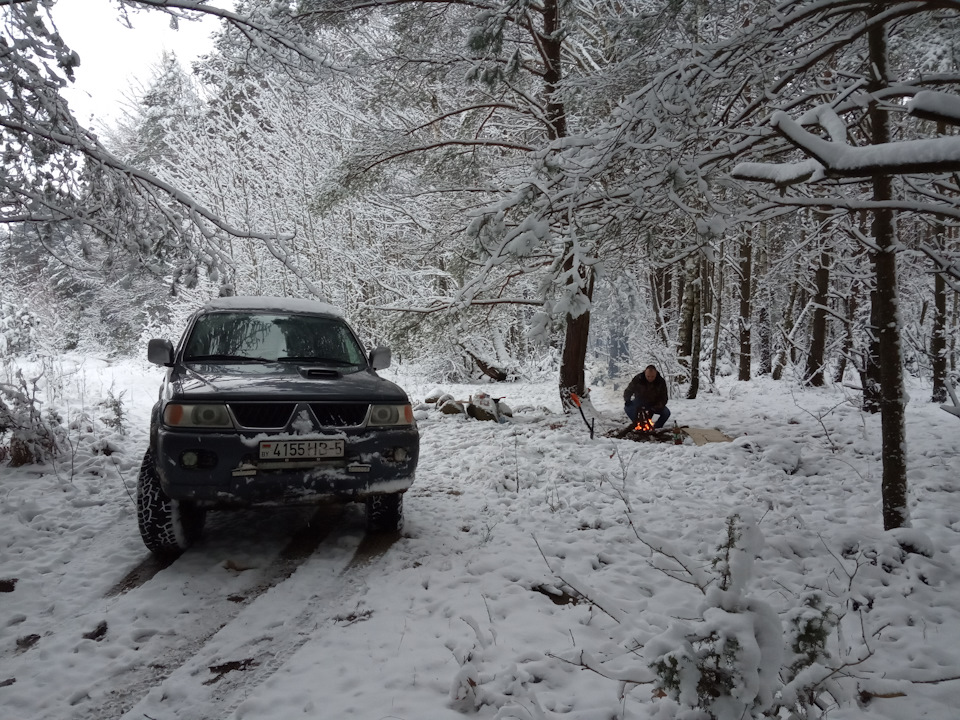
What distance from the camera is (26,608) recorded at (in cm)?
333

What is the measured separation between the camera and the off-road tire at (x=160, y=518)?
3939 mm

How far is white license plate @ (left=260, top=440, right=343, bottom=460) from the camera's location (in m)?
3.70

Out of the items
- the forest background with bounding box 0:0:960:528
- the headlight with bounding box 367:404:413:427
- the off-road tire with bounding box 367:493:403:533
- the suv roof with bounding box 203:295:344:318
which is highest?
the forest background with bounding box 0:0:960:528

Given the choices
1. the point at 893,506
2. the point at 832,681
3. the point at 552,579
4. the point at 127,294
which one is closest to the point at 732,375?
the point at 893,506

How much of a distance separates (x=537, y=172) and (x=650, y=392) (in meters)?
6.10

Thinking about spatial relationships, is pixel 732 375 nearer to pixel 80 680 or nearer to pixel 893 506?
pixel 893 506

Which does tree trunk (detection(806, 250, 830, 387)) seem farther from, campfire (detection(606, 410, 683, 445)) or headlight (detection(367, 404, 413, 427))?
headlight (detection(367, 404, 413, 427))

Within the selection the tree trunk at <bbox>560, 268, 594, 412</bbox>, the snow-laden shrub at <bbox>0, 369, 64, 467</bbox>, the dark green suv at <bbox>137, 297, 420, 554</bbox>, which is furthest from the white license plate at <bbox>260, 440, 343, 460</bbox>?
the tree trunk at <bbox>560, 268, 594, 412</bbox>

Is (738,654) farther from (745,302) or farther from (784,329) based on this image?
(784,329)

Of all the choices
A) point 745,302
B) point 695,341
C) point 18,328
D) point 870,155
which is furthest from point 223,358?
point 18,328

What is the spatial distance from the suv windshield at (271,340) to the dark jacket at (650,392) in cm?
546

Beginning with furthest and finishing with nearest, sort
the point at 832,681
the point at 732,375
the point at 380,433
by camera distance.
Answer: the point at 732,375 → the point at 380,433 → the point at 832,681

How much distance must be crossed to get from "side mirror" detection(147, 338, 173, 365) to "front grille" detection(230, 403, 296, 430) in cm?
127

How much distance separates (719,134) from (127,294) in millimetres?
27133
